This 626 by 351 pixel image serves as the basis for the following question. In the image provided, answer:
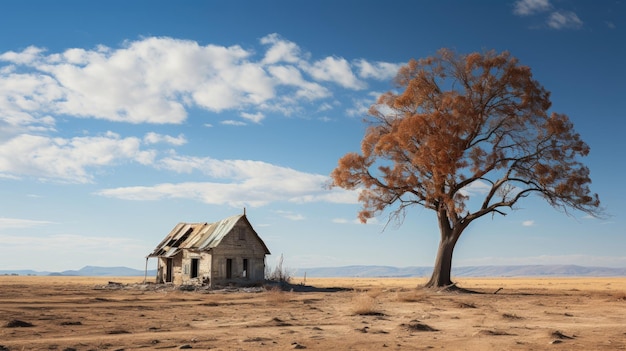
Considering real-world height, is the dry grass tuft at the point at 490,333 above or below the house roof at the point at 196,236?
below

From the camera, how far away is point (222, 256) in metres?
39.5

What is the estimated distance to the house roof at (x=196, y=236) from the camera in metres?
40.5

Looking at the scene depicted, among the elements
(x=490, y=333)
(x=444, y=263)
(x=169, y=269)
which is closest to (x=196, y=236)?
(x=169, y=269)

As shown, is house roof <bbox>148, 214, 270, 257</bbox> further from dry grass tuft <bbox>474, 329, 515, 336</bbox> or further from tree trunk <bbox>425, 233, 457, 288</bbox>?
dry grass tuft <bbox>474, 329, 515, 336</bbox>

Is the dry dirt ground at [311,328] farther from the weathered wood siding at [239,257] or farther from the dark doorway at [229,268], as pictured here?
the dark doorway at [229,268]

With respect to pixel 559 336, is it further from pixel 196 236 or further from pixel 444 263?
pixel 196 236

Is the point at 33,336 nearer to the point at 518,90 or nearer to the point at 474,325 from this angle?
the point at 474,325

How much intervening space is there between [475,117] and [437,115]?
231cm

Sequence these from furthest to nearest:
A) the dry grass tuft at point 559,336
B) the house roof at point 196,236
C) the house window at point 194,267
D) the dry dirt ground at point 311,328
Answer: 1. the house window at point 194,267
2. the house roof at point 196,236
3. the dry grass tuft at point 559,336
4. the dry dirt ground at point 311,328

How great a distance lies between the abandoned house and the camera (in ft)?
129

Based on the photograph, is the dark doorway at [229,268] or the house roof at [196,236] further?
the house roof at [196,236]

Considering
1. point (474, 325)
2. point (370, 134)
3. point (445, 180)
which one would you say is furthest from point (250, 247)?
point (474, 325)

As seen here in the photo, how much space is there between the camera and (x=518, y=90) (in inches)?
1283

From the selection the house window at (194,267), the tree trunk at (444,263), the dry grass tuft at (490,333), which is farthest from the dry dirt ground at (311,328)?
the house window at (194,267)
